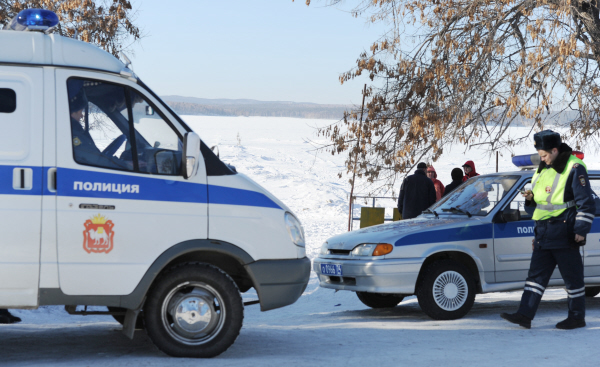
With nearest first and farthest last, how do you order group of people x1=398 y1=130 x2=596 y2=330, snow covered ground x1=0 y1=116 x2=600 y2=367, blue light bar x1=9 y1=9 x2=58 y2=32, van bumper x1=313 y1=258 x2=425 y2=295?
blue light bar x1=9 y1=9 x2=58 y2=32 < snow covered ground x1=0 y1=116 x2=600 y2=367 < group of people x1=398 y1=130 x2=596 y2=330 < van bumper x1=313 y1=258 x2=425 y2=295

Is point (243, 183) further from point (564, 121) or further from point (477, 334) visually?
point (564, 121)

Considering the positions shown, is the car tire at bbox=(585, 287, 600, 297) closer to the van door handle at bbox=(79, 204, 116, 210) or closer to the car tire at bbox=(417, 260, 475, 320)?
the car tire at bbox=(417, 260, 475, 320)

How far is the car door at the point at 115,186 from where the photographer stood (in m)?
5.38

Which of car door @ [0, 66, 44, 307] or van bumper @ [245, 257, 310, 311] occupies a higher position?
car door @ [0, 66, 44, 307]

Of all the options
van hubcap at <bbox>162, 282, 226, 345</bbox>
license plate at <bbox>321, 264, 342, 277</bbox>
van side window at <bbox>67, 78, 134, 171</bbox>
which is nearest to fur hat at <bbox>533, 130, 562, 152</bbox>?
license plate at <bbox>321, 264, 342, 277</bbox>

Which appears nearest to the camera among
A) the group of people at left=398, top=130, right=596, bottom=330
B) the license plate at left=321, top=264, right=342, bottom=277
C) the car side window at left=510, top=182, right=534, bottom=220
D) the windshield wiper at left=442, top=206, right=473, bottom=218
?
the group of people at left=398, top=130, right=596, bottom=330

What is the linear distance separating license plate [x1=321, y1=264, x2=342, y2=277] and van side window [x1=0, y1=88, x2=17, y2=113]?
4051 millimetres

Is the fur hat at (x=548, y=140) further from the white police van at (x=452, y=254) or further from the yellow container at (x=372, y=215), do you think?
the yellow container at (x=372, y=215)

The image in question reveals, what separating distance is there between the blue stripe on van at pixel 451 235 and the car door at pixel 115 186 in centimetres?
300

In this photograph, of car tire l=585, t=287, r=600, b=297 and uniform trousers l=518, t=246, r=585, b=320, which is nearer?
uniform trousers l=518, t=246, r=585, b=320

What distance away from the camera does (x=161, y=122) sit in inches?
225

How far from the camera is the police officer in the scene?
7086mm

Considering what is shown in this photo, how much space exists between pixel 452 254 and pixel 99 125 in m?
4.43

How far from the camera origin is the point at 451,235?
802 cm
